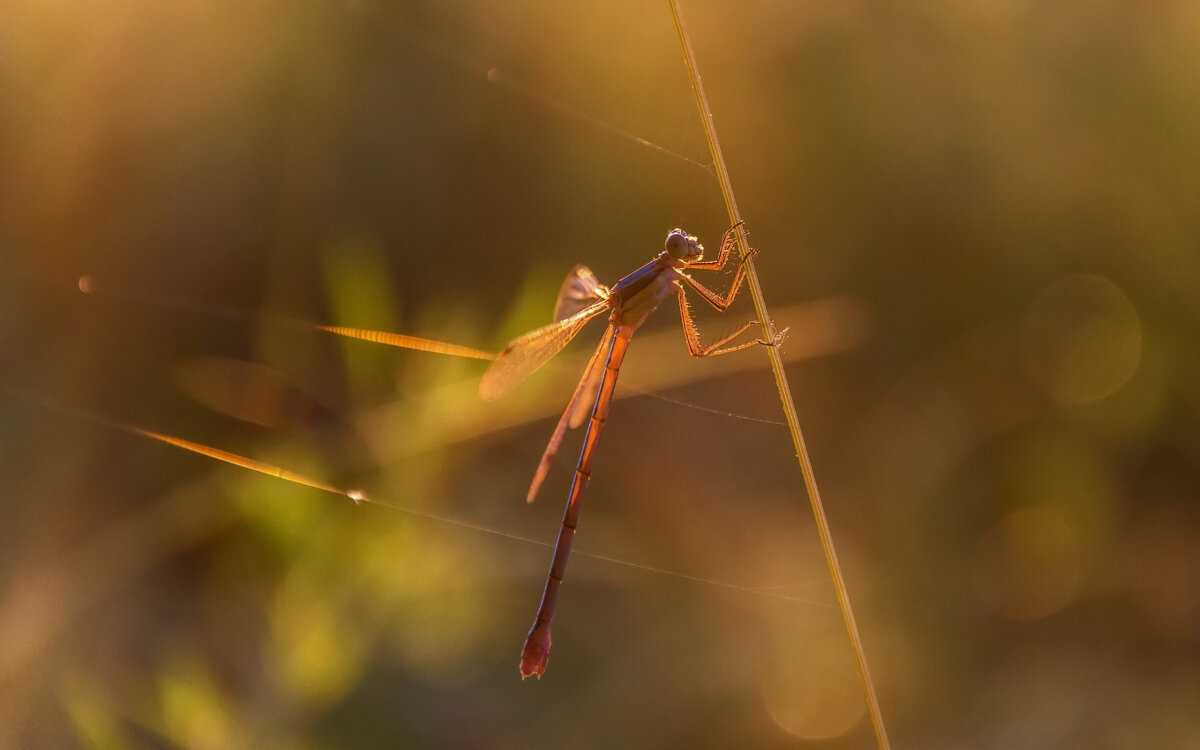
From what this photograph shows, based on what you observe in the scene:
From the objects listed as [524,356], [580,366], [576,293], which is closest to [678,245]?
[576,293]

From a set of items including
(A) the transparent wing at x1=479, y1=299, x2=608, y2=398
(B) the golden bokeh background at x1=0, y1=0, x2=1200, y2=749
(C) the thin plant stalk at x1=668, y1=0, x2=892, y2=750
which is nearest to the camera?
(C) the thin plant stalk at x1=668, y1=0, x2=892, y2=750

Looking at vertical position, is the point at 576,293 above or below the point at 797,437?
above

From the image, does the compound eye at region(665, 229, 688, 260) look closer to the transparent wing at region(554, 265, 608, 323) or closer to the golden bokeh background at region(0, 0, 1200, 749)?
the transparent wing at region(554, 265, 608, 323)

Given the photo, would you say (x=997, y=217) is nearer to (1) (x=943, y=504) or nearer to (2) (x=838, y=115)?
(2) (x=838, y=115)

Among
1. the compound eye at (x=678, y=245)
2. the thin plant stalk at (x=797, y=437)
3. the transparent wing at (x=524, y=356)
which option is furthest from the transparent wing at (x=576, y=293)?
the thin plant stalk at (x=797, y=437)

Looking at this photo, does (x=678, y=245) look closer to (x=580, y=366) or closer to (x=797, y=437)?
(x=797, y=437)

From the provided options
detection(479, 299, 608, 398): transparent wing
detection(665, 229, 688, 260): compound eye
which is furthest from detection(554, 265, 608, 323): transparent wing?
detection(665, 229, 688, 260): compound eye
